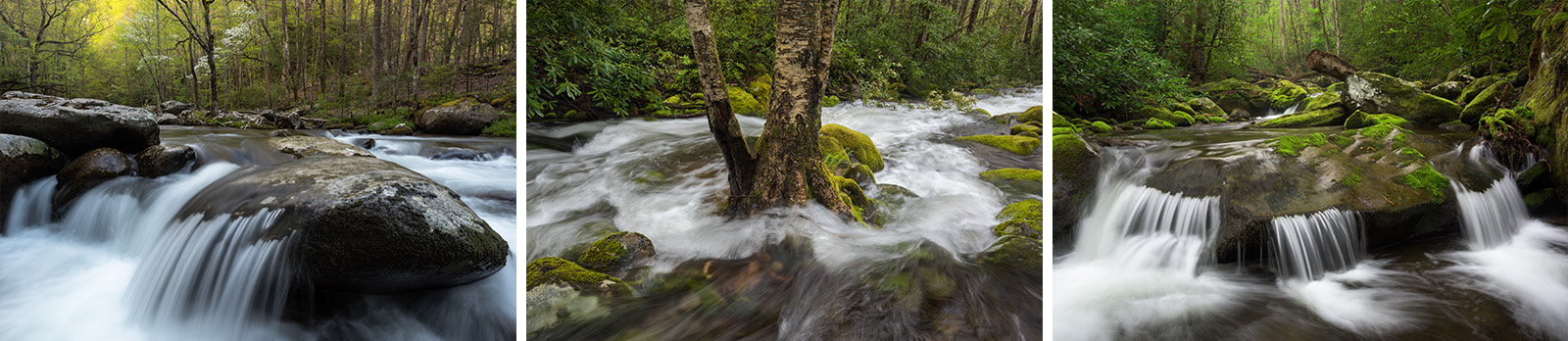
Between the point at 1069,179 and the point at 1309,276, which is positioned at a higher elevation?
the point at 1069,179

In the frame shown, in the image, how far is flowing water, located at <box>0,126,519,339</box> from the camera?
1.41 metres

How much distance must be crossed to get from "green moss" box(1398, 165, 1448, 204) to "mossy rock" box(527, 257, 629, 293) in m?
3.17

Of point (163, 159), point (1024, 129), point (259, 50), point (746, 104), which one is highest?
point (259, 50)

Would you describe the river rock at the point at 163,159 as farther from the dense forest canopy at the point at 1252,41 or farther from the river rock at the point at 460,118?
the dense forest canopy at the point at 1252,41

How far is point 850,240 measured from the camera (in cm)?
199

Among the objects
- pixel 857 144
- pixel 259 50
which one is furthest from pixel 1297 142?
pixel 259 50

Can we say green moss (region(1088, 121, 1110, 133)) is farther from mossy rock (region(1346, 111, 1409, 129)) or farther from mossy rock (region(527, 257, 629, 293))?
mossy rock (region(527, 257, 629, 293))

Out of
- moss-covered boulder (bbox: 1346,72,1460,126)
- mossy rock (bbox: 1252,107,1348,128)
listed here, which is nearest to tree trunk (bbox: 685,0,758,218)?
mossy rock (bbox: 1252,107,1348,128)

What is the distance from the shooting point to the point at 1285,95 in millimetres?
2922

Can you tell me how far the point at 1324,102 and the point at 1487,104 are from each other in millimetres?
539

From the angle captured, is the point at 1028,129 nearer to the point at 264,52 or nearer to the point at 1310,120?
the point at 1310,120

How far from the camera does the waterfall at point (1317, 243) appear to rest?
7.16 ft

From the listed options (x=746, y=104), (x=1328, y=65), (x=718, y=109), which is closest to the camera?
(x=718, y=109)

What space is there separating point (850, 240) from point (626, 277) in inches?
30.7
